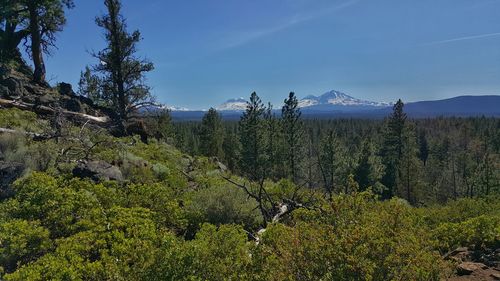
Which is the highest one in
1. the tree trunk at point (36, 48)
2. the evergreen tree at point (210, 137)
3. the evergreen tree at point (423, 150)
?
the tree trunk at point (36, 48)

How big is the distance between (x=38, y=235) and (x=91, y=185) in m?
2.73

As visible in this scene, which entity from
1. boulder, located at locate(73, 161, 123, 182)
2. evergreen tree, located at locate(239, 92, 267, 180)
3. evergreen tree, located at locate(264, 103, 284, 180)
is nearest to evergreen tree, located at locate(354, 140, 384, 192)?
evergreen tree, located at locate(264, 103, 284, 180)

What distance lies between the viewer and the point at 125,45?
2036cm

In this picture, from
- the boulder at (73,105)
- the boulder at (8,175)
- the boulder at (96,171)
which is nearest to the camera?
the boulder at (8,175)

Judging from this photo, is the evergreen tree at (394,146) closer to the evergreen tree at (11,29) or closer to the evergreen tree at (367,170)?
the evergreen tree at (367,170)

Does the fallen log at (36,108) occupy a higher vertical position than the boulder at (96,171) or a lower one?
higher

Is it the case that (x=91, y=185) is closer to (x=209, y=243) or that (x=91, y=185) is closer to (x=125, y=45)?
(x=209, y=243)

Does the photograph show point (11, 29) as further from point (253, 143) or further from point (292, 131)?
point (292, 131)


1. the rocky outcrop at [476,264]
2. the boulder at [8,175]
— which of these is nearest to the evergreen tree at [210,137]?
the boulder at [8,175]

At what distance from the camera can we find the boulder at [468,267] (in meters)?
6.35

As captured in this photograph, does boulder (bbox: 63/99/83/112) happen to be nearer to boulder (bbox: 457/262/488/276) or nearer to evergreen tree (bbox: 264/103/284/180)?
boulder (bbox: 457/262/488/276)

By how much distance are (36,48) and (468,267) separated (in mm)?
20338

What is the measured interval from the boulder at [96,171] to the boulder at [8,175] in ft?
3.95

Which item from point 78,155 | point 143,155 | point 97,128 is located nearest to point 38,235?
point 78,155
